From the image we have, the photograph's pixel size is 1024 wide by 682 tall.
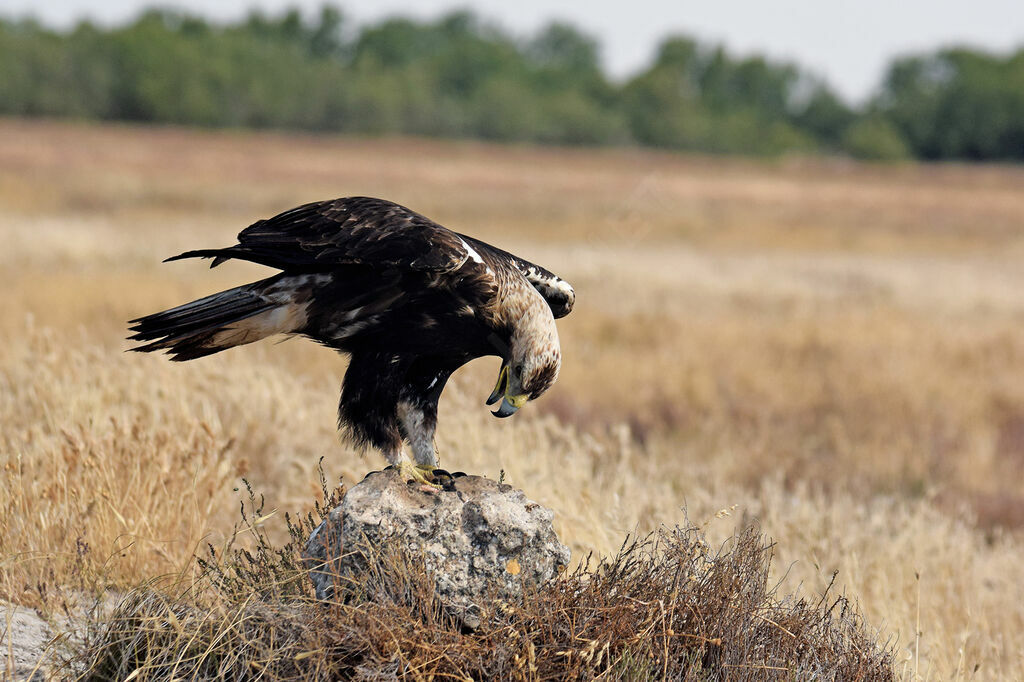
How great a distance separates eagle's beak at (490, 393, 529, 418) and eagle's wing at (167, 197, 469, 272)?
1.66ft

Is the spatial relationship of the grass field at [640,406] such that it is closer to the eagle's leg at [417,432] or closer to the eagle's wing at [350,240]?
the eagle's leg at [417,432]

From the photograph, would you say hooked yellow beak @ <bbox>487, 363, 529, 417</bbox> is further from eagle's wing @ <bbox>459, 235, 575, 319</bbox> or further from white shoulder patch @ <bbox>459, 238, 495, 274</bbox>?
eagle's wing @ <bbox>459, 235, 575, 319</bbox>

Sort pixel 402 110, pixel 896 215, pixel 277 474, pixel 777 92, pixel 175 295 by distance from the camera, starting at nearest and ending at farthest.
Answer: pixel 277 474, pixel 175 295, pixel 896 215, pixel 402 110, pixel 777 92

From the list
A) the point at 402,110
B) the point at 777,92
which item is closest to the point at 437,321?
the point at 402,110

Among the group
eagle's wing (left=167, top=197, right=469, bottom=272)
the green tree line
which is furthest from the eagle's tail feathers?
the green tree line

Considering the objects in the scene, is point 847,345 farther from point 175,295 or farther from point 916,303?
point 175,295

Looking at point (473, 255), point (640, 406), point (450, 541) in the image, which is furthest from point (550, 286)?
point (640, 406)

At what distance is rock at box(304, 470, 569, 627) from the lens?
3.44 meters

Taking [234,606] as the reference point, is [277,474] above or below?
below

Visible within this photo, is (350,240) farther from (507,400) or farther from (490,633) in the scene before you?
(490,633)

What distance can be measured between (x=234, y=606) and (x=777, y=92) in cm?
13189

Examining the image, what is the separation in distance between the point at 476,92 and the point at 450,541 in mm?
89371

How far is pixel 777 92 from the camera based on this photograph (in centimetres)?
12762

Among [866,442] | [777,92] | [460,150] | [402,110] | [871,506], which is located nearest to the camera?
[871,506]
